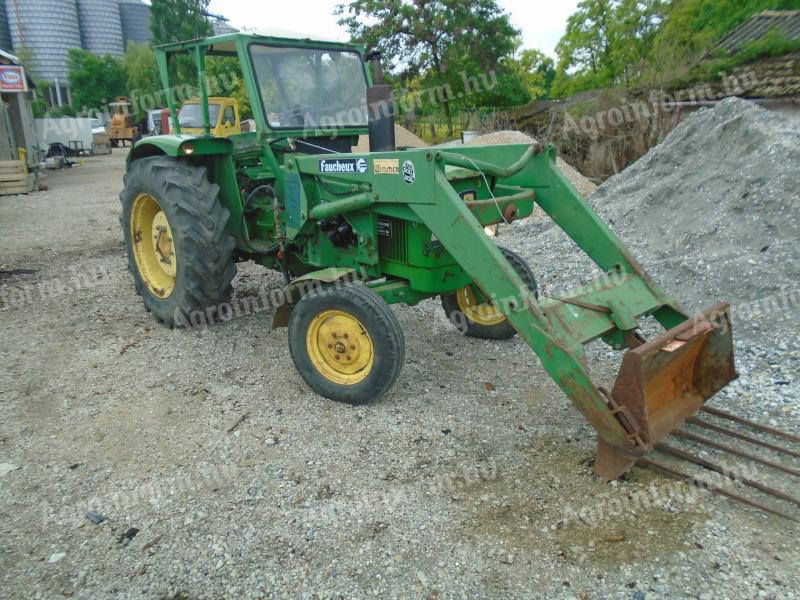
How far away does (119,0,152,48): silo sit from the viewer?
83.6m

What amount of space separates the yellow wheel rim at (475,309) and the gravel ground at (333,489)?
0.20 meters

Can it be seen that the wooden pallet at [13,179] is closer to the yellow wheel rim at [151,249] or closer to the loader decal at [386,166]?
the yellow wheel rim at [151,249]

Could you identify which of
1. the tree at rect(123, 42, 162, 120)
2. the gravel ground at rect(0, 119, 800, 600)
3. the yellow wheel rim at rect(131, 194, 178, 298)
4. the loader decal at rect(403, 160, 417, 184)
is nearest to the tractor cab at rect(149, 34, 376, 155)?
the yellow wheel rim at rect(131, 194, 178, 298)

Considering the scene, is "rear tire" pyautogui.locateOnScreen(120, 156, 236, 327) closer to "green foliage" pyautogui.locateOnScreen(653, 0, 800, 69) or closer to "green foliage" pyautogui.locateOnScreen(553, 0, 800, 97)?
"green foliage" pyautogui.locateOnScreen(553, 0, 800, 97)

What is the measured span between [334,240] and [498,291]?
159 cm

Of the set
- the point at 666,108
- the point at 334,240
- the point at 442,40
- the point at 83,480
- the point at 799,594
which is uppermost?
the point at 442,40

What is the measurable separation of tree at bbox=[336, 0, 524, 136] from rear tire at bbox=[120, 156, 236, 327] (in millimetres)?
17954

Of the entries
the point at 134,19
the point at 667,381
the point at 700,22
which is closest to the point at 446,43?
the point at 700,22

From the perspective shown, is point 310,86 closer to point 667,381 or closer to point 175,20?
point 667,381

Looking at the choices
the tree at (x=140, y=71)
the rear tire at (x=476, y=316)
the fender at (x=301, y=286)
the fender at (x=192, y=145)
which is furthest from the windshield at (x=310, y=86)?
the tree at (x=140, y=71)

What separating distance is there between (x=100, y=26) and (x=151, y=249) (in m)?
91.1

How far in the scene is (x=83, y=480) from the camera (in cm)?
316

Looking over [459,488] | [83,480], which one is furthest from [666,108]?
[83,480]

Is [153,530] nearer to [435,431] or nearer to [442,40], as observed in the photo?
[435,431]
